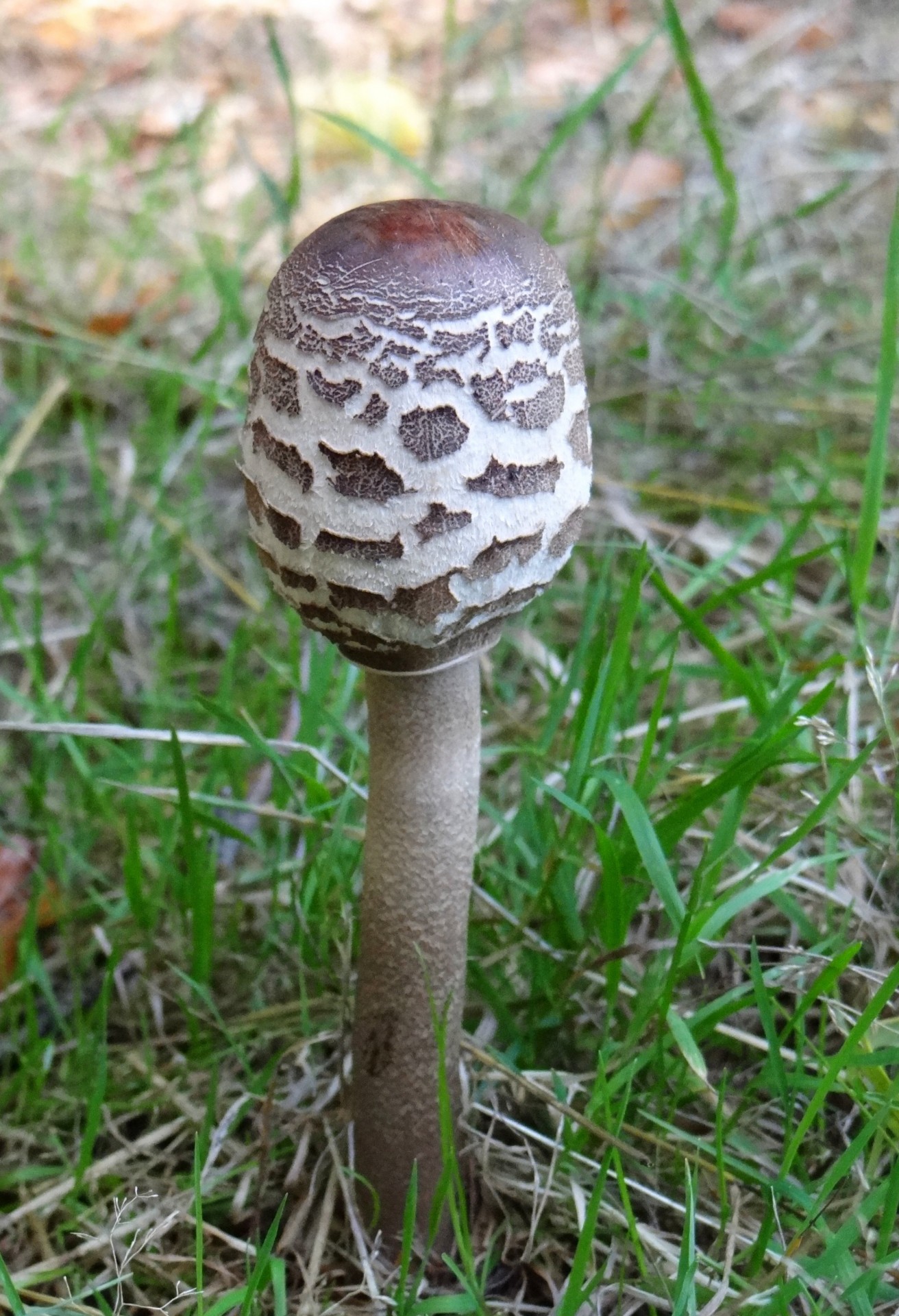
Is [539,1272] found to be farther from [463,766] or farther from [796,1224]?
[463,766]

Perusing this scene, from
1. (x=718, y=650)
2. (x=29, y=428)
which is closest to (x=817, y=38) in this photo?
(x=29, y=428)

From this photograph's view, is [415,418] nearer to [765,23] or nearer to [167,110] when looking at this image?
[167,110]

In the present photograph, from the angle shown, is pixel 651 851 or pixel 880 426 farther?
pixel 880 426

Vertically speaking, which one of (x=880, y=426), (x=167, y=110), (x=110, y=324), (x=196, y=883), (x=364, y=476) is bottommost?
(x=196, y=883)

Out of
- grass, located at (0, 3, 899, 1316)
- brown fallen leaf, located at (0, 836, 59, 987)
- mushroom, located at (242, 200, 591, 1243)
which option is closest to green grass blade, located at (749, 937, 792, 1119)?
grass, located at (0, 3, 899, 1316)

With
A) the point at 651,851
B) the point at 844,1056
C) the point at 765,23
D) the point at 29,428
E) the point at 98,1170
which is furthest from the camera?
the point at 765,23

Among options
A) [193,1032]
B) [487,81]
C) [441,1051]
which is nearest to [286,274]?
[441,1051]

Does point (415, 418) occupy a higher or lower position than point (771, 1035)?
higher
